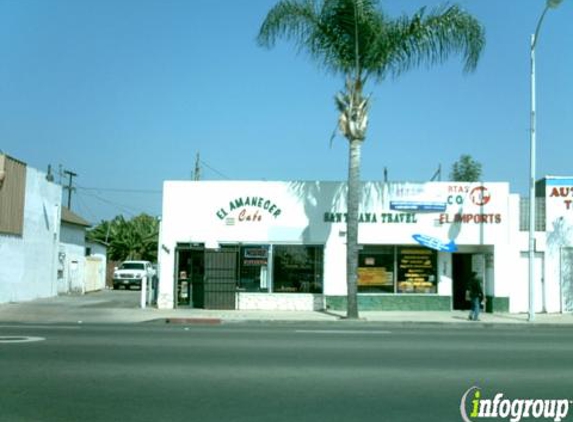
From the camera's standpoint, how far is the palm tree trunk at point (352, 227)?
71.4 feet

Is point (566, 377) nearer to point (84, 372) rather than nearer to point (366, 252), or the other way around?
point (84, 372)

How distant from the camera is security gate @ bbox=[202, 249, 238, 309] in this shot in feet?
80.3

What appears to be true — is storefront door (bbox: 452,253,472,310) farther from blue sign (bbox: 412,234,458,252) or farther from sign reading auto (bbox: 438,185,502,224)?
sign reading auto (bbox: 438,185,502,224)

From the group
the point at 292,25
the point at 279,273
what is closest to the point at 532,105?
the point at 292,25

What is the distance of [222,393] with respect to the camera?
8.81 m

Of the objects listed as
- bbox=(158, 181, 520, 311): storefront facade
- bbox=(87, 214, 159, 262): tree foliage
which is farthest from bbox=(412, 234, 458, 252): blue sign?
bbox=(87, 214, 159, 262): tree foliage

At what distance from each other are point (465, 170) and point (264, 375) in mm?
34238

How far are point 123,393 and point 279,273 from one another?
1632 centimetres

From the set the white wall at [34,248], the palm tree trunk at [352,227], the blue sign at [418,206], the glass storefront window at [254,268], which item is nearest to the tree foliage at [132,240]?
the white wall at [34,248]

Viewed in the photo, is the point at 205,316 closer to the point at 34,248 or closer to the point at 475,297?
the point at 475,297

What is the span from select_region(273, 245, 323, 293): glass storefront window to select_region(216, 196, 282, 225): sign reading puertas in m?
1.25

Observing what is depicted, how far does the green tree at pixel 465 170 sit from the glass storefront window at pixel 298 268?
62.7 ft

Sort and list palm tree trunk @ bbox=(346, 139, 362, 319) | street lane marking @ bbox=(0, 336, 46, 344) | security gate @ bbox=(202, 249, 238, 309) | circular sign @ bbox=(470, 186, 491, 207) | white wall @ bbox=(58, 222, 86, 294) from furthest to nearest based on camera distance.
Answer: white wall @ bbox=(58, 222, 86, 294) → circular sign @ bbox=(470, 186, 491, 207) → security gate @ bbox=(202, 249, 238, 309) → palm tree trunk @ bbox=(346, 139, 362, 319) → street lane marking @ bbox=(0, 336, 46, 344)

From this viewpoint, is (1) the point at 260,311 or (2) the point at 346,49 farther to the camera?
(1) the point at 260,311
